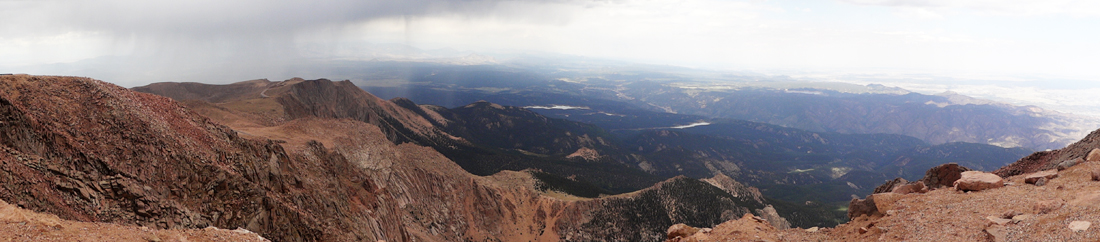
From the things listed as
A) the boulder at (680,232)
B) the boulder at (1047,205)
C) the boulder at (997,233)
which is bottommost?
the boulder at (680,232)

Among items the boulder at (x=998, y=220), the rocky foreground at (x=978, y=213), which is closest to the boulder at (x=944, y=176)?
the rocky foreground at (x=978, y=213)

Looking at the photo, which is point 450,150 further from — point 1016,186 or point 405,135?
point 1016,186

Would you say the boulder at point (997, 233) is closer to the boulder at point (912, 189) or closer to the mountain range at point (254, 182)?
the boulder at point (912, 189)

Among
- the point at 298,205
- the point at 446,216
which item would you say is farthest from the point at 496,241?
the point at 298,205

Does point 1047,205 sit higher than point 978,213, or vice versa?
point 1047,205

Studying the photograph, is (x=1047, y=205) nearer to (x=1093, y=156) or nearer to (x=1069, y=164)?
(x=1069, y=164)

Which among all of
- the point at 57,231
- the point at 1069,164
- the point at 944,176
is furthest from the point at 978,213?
the point at 57,231

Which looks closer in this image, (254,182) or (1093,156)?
(1093,156)

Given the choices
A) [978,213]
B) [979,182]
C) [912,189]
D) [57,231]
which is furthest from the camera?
[912,189]

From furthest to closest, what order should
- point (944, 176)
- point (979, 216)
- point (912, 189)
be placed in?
point (944, 176), point (912, 189), point (979, 216)

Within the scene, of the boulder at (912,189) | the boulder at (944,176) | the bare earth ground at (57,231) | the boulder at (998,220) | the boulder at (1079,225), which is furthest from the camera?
the boulder at (944,176)
